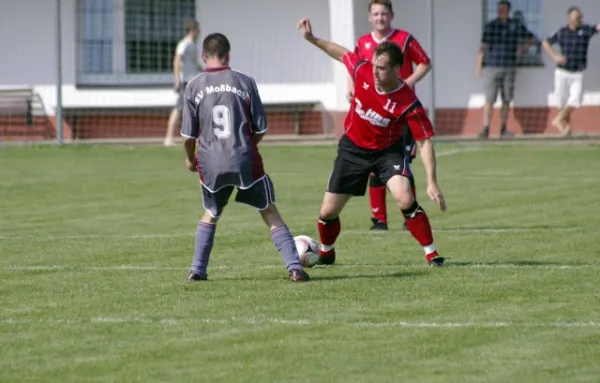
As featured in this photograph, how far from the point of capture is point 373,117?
34.1ft

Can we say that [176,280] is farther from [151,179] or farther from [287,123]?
[287,123]

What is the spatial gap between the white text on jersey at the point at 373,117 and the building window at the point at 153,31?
56.3 ft

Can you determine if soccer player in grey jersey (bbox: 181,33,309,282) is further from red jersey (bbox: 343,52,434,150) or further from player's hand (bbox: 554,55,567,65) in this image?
player's hand (bbox: 554,55,567,65)

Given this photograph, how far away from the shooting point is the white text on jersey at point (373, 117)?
34.0 ft

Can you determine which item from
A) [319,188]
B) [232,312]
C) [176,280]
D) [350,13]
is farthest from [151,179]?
[232,312]

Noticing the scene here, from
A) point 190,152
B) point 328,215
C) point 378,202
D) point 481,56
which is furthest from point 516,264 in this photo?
point 481,56

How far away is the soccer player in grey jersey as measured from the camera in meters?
9.42

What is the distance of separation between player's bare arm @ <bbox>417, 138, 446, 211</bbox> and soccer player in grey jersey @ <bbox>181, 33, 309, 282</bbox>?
979 mm

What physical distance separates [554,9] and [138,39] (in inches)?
296

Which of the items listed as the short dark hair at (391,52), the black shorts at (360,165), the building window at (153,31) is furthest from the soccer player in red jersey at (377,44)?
the building window at (153,31)

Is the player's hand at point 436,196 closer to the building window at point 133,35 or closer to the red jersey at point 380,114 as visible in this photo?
the red jersey at point 380,114

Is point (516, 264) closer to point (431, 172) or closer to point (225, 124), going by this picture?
point (431, 172)

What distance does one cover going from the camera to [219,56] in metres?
9.41

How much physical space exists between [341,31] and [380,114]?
50.4ft
